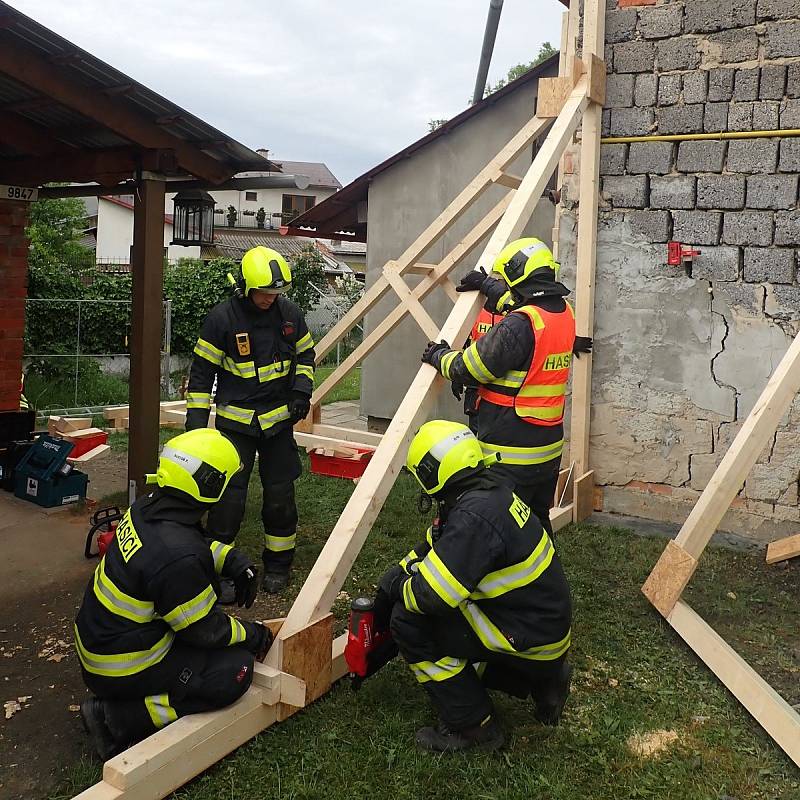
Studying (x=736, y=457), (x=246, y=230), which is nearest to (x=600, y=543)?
(x=736, y=457)

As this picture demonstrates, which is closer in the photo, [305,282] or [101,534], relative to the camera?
[101,534]

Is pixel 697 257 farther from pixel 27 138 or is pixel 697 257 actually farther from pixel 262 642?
pixel 27 138

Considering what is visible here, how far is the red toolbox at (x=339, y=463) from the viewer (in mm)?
6912

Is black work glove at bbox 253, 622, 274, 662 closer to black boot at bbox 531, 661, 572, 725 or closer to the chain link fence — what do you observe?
black boot at bbox 531, 661, 572, 725

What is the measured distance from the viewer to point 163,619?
9.43ft

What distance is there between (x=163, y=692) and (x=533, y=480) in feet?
7.02

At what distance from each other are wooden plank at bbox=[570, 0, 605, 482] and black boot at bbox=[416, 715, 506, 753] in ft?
10.6

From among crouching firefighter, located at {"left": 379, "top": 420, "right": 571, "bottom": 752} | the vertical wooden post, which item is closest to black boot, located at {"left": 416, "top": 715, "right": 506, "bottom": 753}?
crouching firefighter, located at {"left": 379, "top": 420, "right": 571, "bottom": 752}

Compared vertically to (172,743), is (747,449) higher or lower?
higher

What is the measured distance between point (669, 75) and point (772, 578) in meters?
3.61

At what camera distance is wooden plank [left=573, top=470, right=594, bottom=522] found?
5957 mm

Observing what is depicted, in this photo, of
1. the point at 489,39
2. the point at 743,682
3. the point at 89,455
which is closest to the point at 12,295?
the point at 89,455

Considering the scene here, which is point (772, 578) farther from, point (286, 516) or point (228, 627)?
point (228, 627)

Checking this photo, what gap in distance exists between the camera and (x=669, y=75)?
5699 mm
